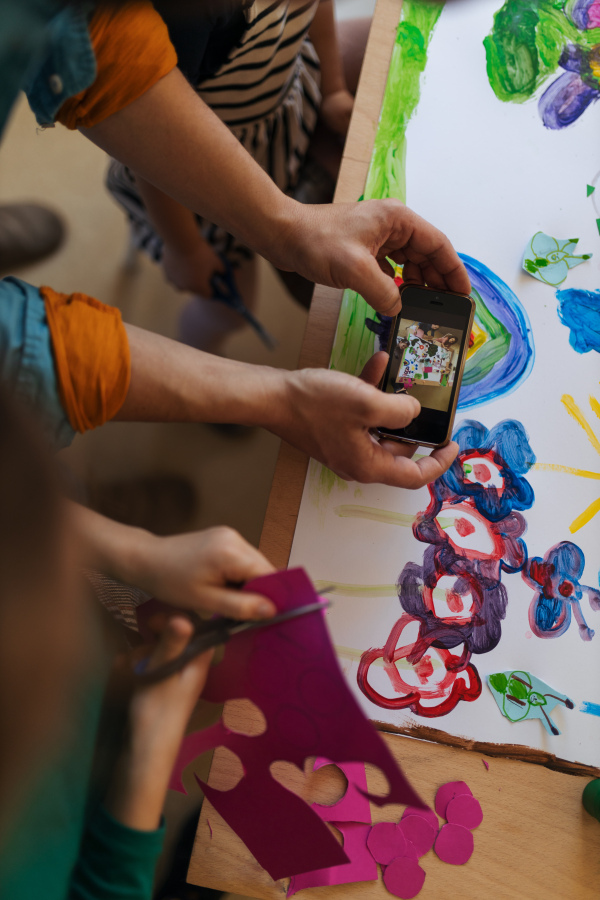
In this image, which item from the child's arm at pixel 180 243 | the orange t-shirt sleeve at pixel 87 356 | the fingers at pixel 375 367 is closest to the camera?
the orange t-shirt sleeve at pixel 87 356

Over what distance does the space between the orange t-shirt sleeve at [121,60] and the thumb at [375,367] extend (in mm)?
326

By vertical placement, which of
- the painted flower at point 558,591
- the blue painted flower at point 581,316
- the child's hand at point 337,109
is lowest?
the painted flower at point 558,591

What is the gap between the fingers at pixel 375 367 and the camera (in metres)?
0.58

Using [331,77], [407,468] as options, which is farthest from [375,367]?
[331,77]

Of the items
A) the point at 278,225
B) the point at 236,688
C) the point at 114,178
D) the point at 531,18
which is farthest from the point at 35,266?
the point at 236,688

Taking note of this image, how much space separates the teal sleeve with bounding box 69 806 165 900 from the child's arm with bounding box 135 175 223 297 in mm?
708

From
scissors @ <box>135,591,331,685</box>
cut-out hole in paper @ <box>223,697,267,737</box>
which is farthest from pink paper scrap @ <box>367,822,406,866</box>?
scissors @ <box>135,591,331,685</box>

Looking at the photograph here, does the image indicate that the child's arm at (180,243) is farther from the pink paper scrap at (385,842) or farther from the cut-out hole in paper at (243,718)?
the pink paper scrap at (385,842)

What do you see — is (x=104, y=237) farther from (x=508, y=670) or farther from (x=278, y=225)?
(x=508, y=670)

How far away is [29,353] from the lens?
0.46 m

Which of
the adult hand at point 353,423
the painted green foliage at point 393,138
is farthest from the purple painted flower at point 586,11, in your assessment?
the adult hand at point 353,423

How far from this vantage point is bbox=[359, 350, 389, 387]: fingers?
0.58 meters

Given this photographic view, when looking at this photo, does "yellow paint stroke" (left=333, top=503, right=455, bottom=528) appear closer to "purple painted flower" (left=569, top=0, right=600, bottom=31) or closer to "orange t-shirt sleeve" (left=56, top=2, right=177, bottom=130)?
"orange t-shirt sleeve" (left=56, top=2, right=177, bottom=130)

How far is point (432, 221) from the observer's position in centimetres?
65
